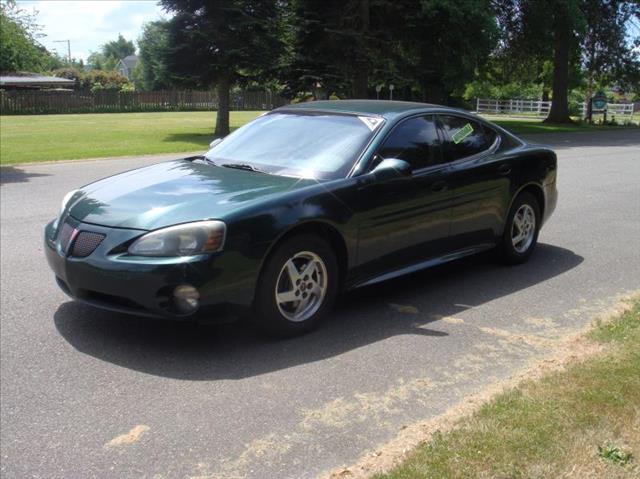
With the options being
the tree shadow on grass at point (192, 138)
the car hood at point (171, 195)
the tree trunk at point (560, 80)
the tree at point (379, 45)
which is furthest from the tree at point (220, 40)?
the car hood at point (171, 195)

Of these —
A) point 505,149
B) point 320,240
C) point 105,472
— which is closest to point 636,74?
point 505,149

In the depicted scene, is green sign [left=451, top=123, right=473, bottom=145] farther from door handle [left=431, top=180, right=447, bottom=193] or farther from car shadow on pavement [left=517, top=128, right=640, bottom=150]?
car shadow on pavement [left=517, top=128, right=640, bottom=150]

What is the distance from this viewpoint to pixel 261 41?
25.0 metres

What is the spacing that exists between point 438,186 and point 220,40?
19.9 m

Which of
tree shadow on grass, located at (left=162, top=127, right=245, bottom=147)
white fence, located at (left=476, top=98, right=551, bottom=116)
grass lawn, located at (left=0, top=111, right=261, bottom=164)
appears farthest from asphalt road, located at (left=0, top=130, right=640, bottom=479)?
white fence, located at (left=476, top=98, right=551, bottom=116)

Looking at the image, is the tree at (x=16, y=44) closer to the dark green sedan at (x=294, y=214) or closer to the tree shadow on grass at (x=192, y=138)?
the tree shadow on grass at (x=192, y=138)

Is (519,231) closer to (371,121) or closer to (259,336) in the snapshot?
(371,121)

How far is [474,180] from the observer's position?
6137 mm

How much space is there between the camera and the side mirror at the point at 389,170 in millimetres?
5238

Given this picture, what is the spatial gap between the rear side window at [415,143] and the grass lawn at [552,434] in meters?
2.19

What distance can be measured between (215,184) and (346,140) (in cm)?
111

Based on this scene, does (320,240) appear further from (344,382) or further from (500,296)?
(500,296)

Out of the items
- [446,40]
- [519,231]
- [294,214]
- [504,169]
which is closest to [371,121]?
[294,214]

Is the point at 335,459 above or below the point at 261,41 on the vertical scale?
below
